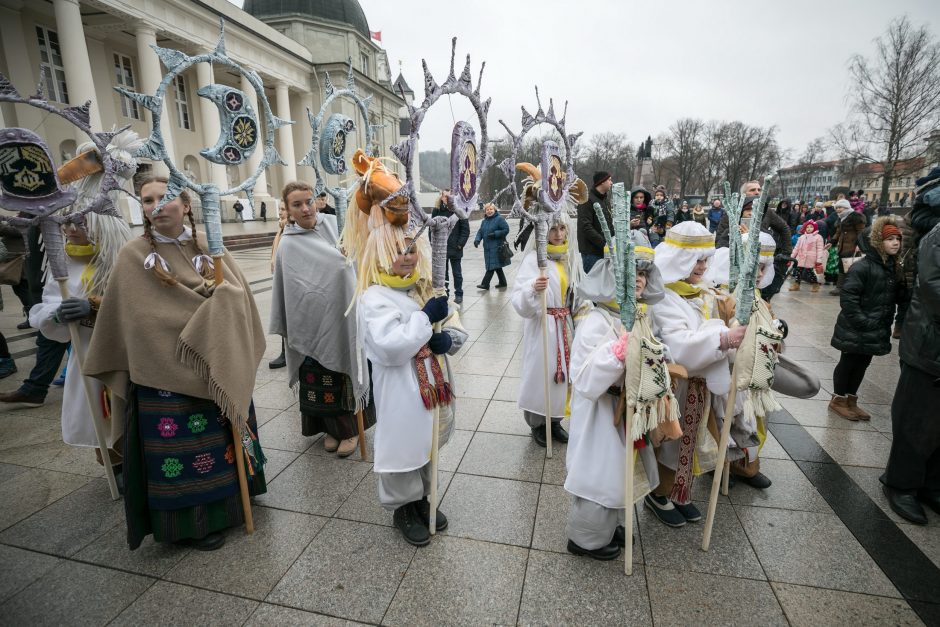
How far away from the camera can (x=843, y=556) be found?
2.46 metres

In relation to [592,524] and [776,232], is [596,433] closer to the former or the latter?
[592,524]

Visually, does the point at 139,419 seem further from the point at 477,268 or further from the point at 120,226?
the point at 477,268

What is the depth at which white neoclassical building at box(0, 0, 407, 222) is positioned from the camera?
53.4 ft

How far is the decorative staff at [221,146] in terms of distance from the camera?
7.49 feet

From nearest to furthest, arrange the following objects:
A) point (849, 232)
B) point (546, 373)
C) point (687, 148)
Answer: point (546, 373)
point (849, 232)
point (687, 148)

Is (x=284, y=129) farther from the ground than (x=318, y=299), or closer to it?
farther from the ground

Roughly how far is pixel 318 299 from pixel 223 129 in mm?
1301

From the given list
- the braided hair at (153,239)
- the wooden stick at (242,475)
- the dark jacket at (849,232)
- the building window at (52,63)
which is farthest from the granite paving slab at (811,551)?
the building window at (52,63)

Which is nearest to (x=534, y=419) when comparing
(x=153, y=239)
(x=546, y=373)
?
(x=546, y=373)

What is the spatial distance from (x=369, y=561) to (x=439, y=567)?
389mm

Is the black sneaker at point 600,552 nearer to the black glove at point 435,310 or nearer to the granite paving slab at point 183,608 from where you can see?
the black glove at point 435,310

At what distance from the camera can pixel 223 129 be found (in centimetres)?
265

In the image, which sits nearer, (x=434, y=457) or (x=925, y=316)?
(x=434, y=457)

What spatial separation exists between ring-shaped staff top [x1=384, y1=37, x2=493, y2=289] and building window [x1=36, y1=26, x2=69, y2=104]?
73.4 feet
